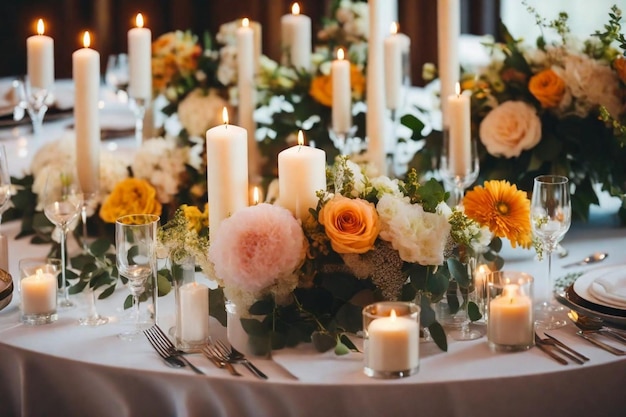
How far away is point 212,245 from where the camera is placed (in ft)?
5.86

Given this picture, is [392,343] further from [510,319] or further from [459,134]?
[459,134]

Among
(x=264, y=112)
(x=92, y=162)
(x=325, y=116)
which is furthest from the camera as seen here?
(x=264, y=112)

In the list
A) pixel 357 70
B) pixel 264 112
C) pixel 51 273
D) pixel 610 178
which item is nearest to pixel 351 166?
pixel 51 273

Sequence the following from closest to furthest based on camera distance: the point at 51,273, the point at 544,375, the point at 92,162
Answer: the point at 544,375, the point at 51,273, the point at 92,162

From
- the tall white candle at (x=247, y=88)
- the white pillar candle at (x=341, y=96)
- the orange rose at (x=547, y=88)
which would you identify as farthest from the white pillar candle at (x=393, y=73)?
the orange rose at (x=547, y=88)

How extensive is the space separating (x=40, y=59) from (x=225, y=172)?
113 cm

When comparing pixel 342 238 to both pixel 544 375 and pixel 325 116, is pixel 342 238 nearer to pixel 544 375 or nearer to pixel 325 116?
pixel 544 375

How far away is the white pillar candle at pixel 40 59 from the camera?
9.11 feet

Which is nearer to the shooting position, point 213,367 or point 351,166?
point 213,367

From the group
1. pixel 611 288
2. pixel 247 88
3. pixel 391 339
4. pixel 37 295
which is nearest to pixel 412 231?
pixel 391 339

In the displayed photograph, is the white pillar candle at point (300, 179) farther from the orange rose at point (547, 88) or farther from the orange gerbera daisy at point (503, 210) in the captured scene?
the orange rose at point (547, 88)

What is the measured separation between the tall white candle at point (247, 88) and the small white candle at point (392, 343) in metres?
1.33

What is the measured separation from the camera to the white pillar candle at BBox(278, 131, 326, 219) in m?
1.85

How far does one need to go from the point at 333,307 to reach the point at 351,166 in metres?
0.26
